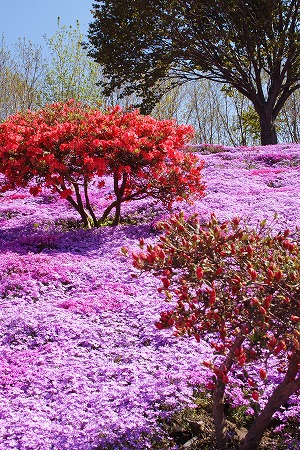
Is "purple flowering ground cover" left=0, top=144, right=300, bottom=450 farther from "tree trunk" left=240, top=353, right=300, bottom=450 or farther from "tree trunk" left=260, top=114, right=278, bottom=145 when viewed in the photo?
"tree trunk" left=260, top=114, right=278, bottom=145

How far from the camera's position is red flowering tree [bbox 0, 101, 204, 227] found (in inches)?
456

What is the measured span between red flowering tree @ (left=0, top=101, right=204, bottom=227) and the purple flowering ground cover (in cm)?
106

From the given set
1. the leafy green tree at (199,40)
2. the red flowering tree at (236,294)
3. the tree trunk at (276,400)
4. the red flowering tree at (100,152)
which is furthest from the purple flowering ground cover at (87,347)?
the leafy green tree at (199,40)

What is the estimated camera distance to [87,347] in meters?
6.88

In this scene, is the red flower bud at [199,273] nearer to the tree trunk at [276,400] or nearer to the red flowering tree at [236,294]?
the red flowering tree at [236,294]

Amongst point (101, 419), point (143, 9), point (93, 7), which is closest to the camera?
point (101, 419)

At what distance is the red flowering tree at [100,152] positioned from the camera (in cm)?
1159

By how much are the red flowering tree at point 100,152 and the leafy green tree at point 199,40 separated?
1576cm

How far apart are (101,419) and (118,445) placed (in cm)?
A: 40

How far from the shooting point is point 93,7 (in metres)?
29.5

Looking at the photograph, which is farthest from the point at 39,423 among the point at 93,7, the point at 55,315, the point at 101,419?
the point at 93,7

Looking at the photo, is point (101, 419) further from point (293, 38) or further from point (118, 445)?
point (293, 38)

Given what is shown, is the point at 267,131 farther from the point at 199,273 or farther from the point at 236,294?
the point at 199,273

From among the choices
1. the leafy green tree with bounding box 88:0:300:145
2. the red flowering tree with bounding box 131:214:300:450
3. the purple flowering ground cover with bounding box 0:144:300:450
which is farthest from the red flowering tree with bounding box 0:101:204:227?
the leafy green tree with bounding box 88:0:300:145
